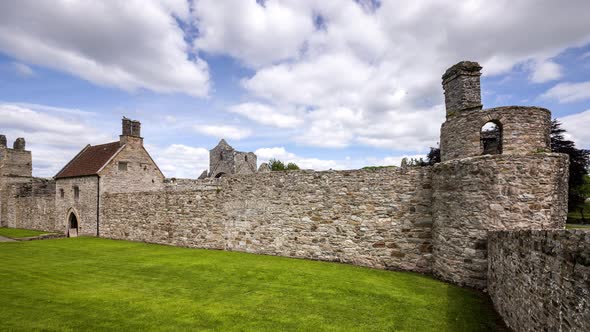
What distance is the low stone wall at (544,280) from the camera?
349 centimetres

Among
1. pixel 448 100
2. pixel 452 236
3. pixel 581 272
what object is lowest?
pixel 452 236

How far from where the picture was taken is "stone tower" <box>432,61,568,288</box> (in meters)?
8.04

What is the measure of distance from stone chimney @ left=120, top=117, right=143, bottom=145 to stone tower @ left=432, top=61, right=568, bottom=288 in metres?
26.0

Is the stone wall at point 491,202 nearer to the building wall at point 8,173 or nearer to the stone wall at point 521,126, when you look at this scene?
the stone wall at point 521,126

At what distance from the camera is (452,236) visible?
30.1 ft

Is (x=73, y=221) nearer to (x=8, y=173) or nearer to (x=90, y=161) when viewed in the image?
(x=90, y=161)

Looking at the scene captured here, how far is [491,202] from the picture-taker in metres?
8.40

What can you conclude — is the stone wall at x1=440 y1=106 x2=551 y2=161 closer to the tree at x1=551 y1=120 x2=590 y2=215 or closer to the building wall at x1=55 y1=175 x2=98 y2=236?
the tree at x1=551 y1=120 x2=590 y2=215

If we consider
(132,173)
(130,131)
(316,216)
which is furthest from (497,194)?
(130,131)

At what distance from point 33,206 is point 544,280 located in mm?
39542

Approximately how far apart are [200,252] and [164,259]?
78.9 inches

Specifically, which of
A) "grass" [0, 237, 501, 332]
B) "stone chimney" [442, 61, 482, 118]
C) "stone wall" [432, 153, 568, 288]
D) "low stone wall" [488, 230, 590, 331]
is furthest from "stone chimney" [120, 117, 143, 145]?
"low stone wall" [488, 230, 590, 331]

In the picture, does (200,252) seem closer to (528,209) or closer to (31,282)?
(31,282)

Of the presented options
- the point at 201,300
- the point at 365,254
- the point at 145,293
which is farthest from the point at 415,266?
the point at 145,293
